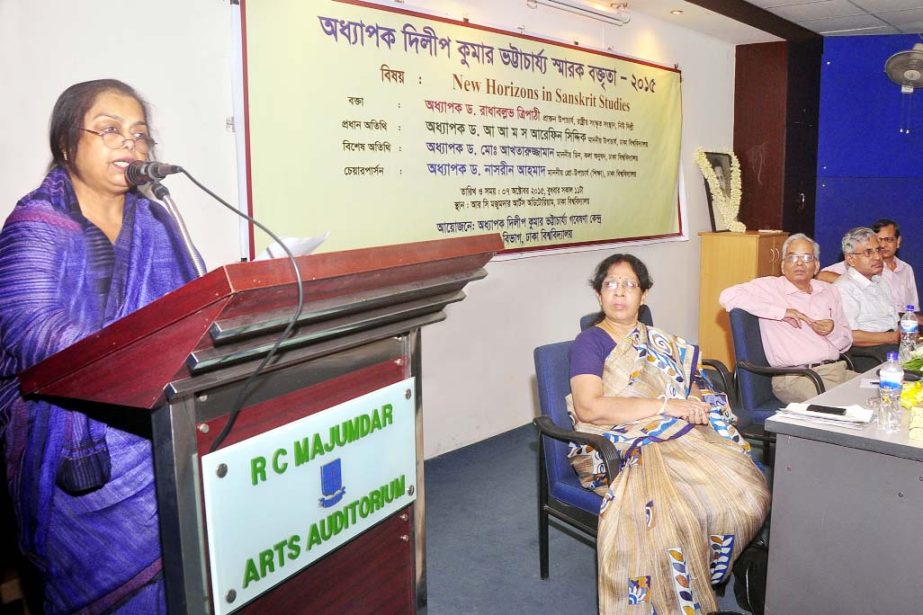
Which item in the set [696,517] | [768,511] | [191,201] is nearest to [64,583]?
[191,201]

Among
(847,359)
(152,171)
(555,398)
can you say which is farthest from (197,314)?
(847,359)

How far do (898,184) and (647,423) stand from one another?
5.22 metres

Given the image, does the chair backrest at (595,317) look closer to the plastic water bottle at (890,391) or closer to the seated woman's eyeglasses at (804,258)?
the plastic water bottle at (890,391)

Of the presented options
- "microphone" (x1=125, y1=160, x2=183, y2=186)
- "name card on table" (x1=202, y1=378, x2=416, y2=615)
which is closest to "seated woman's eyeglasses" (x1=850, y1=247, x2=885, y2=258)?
"name card on table" (x1=202, y1=378, x2=416, y2=615)

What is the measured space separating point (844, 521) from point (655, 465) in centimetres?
54

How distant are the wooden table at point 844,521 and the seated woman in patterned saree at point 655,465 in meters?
0.18

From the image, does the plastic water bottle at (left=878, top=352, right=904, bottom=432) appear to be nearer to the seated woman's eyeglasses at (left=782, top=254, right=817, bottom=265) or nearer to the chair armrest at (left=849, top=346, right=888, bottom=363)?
the seated woman's eyeglasses at (left=782, top=254, right=817, bottom=265)

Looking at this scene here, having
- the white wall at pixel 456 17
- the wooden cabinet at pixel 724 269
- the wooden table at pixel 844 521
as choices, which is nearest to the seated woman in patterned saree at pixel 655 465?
the wooden table at pixel 844 521

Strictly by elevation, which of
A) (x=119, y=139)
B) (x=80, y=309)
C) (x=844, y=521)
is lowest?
(x=844, y=521)

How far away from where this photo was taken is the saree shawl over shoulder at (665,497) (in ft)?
7.14

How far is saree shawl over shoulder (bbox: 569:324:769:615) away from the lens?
218 centimetres

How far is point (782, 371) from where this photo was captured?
3.29 m

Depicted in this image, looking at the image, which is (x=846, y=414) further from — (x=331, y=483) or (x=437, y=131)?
(x=437, y=131)

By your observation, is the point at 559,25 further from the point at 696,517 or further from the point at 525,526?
A: the point at 696,517
